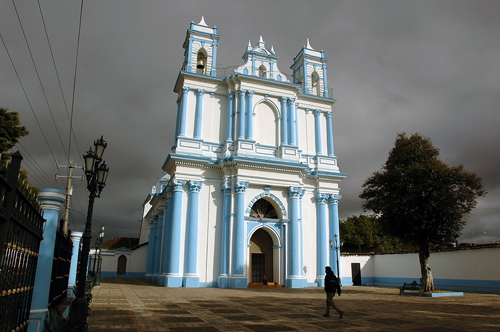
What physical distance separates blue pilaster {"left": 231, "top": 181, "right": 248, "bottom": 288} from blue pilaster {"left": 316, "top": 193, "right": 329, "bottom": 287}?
5699 mm

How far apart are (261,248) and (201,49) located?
15.5 metres

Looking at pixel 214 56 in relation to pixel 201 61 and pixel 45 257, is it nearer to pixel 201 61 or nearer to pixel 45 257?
pixel 201 61

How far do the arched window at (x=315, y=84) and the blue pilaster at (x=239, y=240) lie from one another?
1172 centimetres

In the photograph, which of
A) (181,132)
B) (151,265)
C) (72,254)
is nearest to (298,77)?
(181,132)

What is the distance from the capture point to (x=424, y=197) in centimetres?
1869

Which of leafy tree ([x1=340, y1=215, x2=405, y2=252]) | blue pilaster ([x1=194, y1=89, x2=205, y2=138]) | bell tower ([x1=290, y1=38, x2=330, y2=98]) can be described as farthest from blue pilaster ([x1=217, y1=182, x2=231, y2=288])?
leafy tree ([x1=340, y1=215, x2=405, y2=252])

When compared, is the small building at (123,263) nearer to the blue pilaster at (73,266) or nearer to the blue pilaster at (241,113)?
the blue pilaster at (241,113)

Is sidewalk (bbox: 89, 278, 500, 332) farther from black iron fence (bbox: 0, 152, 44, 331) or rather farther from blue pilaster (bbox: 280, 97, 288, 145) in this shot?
blue pilaster (bbox: 280, 97, 288, 145)

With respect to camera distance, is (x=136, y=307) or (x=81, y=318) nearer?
(x=81, y=318)

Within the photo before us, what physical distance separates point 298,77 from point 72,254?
23.7 m

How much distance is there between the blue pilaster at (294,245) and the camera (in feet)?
77.6

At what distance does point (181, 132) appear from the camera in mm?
25016

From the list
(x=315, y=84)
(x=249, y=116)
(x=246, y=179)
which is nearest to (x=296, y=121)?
(x=249, y=116)

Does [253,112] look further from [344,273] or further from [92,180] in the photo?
[92,180]
